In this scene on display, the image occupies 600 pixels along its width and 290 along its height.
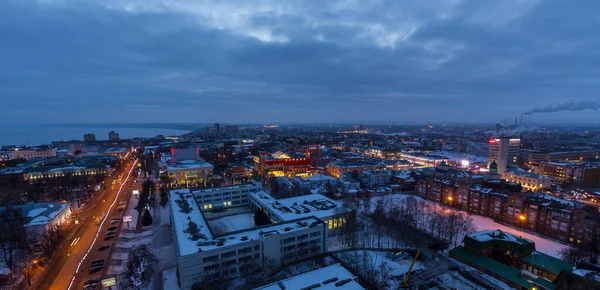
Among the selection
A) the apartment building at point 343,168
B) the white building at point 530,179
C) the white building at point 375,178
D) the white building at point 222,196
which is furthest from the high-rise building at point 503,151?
the white building at point 222,196

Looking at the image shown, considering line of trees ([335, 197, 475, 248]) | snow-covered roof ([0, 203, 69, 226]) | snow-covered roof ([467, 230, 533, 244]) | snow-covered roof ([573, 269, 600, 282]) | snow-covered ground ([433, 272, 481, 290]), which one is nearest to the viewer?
snow-covered roof ([573, 269, 600, 282])

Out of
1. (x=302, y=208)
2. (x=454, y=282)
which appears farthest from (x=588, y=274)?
(x=302, y=208)

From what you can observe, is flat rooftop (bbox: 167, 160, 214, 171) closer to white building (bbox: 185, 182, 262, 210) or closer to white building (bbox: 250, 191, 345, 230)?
white building (bbox: 185, 182, 262, 210)

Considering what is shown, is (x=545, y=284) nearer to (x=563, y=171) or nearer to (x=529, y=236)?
(x=529, y=236)

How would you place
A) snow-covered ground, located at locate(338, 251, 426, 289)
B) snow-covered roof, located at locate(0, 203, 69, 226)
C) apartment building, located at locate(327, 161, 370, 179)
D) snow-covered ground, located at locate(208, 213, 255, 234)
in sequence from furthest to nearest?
apartment building, located at locate(327, 161, 370, 179), snow-covered ground, located at locate(208, 213, 255, 234), snow-covered roof, located at locate(0, 203, 69, 226), snow-covered ground, located at locate(338, 251, 426, 289)

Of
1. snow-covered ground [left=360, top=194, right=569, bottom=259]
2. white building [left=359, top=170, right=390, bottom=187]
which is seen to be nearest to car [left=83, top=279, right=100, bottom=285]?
snow-covered ground [left=360, top=194, right=569, bottom=259]

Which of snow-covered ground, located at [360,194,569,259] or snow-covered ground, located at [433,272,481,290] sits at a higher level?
snow-covered ground, located at [433,272,481,290]

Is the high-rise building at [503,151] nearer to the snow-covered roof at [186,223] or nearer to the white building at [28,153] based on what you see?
the snow-covered roof at [186,223]
